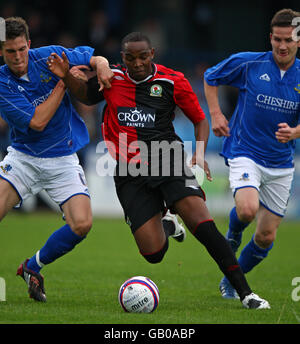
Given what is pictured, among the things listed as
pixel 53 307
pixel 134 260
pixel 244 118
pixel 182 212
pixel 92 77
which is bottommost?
pixel 134 260

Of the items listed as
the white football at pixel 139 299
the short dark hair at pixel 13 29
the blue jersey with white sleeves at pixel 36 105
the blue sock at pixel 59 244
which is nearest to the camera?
the white football at pixel 139 299

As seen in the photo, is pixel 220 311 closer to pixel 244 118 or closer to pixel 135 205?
pixel 135 205

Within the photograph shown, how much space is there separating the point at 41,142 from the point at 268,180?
2346 mm

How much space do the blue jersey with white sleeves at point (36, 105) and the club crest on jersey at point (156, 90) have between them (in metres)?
0.74

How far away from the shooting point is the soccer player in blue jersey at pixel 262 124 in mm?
6777

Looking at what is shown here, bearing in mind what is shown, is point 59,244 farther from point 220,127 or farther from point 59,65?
point 220,127

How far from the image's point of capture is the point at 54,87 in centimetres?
663

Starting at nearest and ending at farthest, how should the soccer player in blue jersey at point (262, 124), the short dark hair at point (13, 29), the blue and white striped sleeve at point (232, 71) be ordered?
the short dark hair at point (13, 29) → the soccer player in blue jersey at point (262, 124) → the blue and white striped sleeve at point (232, 71)

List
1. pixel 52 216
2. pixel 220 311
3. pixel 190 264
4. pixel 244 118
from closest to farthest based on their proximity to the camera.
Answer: pixel 220 311 < pixel 244 118 < pixel 190 264 < pixel 52 216

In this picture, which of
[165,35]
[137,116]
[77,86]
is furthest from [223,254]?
[165,35]

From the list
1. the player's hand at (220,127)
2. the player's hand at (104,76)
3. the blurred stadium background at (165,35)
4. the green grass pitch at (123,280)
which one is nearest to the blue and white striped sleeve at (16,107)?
the player's hand at (104,76)

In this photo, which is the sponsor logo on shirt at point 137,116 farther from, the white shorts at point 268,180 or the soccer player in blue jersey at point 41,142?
the white shorts at point 268,180
